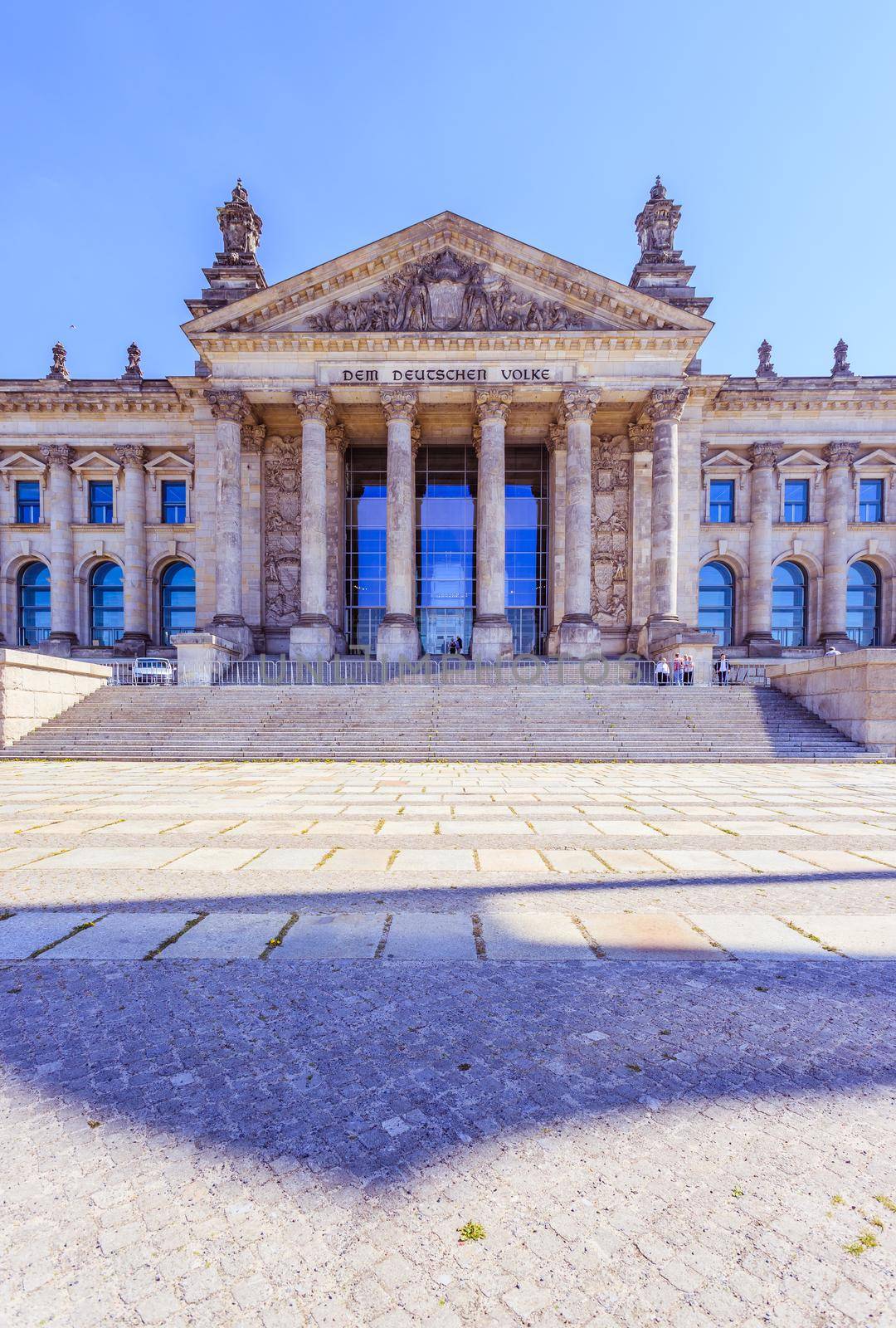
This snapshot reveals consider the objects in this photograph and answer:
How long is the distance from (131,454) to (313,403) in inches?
466

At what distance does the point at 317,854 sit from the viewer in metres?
4.94

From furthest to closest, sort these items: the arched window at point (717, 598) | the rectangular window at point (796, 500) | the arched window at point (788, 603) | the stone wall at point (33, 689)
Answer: the arched window at point (788, 603), the rectangular window at point (796, 500), the arched window at point (717, 598), the stone wall at point (33, 689)

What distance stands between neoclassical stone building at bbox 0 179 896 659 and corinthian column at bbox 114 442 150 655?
0.39 feet

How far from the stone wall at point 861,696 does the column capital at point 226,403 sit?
22.1 m

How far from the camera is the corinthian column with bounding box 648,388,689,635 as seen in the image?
2452cm

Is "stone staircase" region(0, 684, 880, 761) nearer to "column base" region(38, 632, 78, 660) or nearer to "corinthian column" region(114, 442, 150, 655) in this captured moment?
"corinthian column" region(114, 442, 150, 655)

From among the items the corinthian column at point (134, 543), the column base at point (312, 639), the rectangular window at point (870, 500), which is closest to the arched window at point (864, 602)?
the rectangular window at point (870, 500)

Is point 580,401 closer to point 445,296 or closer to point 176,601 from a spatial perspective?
point 445,296

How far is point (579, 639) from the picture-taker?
77.7 feet

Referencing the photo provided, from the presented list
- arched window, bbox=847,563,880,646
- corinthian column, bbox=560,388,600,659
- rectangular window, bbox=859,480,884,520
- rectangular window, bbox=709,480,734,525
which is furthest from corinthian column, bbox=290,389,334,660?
rectangular window, bbox=859,480,884,520

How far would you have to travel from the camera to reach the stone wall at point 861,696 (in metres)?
14.3

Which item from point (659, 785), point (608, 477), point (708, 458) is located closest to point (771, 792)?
point (659, 785)

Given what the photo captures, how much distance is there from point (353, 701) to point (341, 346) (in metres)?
15.5

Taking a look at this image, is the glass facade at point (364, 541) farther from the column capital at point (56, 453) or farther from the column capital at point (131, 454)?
the column capital at point (56, 453)
